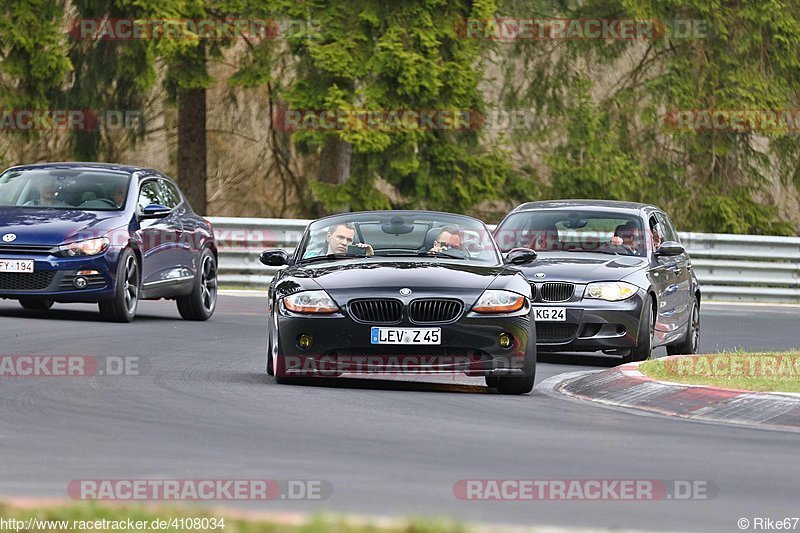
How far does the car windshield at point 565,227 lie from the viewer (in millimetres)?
17250

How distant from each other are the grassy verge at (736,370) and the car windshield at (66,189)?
7.08 meters

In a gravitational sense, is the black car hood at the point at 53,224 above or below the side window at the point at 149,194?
below

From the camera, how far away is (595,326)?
629 inches

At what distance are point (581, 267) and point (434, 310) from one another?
4.22m

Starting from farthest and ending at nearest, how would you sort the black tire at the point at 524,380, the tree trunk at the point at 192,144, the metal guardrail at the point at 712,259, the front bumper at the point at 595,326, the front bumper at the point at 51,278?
the tree trunk at the point at 192,144 → the metal guardrail at the point at 712,259 → the front bumper at the point at 51,278 → the front bumper at the point at 595,326 → the black tire at the point at 524,380

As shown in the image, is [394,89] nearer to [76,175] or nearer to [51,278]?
[76,175]

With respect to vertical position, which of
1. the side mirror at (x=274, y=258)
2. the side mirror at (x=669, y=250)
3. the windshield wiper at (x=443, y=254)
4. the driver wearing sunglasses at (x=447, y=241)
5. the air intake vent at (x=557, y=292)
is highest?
the driver wearing sunglasses at (x=447, y=241)

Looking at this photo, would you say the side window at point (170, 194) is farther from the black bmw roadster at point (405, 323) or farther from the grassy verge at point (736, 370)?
the black bmw roadster at point (405, 323)

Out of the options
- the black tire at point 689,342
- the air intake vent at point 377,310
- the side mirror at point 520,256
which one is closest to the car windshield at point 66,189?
the black tire at point 689,342

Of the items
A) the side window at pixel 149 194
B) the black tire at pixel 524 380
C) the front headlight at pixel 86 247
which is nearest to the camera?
the black tire at pixel 524 380

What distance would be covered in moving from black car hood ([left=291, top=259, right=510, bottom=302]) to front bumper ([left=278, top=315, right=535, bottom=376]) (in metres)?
0.22

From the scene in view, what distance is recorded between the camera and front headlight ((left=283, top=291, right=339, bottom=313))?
12.4 m

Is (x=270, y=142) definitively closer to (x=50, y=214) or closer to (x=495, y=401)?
(x=50, y=214)

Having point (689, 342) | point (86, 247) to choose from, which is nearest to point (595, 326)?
point (689, 342)
